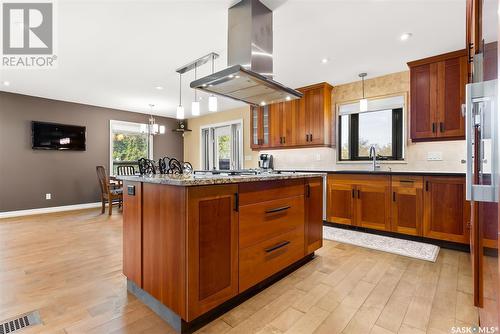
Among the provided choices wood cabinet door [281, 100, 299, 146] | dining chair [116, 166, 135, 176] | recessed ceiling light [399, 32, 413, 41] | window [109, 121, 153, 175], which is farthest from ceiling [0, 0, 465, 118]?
dining chair [116, 166, 135, 176]

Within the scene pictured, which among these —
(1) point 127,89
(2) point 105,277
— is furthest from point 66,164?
(2) point 105,277

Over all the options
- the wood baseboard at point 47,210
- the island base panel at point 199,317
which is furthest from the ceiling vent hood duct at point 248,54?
the wood baseboard at point 47,210

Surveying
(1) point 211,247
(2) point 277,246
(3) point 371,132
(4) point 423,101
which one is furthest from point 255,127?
(1) point 211,247

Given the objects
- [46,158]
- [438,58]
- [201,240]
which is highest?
[438,58]

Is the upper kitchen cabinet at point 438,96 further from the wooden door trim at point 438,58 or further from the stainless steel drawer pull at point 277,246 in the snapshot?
the stainless steel drawer pull at point 277,246

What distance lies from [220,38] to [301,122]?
7.44 feet

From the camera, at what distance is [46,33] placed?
2.73 meters

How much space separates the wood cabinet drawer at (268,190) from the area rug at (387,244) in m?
1.40

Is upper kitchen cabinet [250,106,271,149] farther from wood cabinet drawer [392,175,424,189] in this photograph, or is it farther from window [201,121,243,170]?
wood cabinet drawer [392,175,424,189]

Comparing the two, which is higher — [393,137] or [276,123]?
[276,123]

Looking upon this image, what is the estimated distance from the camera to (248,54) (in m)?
2.29

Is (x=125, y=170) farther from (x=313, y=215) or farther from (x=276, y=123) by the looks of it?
(x=313, y=215)

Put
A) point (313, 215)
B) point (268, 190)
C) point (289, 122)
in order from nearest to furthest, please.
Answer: point (268, 190)
point (313, 215)
point (289, 122)

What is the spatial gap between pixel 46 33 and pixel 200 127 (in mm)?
4734
